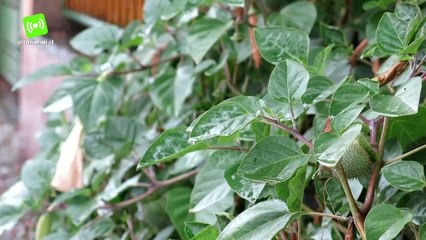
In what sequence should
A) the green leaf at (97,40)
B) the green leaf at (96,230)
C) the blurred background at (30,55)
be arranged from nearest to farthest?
the green leaf at (96,230)
the green leaf at (97,40)
the blurred background at (30,55)

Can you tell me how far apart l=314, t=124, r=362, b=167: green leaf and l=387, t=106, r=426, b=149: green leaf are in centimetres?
12

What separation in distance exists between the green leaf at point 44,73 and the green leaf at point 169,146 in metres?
0.44

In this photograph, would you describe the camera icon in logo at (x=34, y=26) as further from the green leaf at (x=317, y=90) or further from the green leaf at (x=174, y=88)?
the green leaf at (x=317, y=90)

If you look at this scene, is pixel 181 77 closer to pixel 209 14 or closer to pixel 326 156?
pixel 209 14

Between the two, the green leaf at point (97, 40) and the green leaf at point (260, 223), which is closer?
the green leaf at point (260, 223)

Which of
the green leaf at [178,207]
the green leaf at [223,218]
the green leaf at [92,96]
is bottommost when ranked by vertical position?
the green leaf at [178,207]

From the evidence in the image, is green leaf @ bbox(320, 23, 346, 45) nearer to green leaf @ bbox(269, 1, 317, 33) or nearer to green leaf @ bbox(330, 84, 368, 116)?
green leaf @ bbox(269, 1, 317, 33)

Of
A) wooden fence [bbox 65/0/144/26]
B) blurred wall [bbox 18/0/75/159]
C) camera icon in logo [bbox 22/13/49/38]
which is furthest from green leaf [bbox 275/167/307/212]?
blurred wall [bbox 18/0/75/159]

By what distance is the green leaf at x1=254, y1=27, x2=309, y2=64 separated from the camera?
52cm

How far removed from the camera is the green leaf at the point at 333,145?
0.37 metres

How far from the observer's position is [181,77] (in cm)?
85

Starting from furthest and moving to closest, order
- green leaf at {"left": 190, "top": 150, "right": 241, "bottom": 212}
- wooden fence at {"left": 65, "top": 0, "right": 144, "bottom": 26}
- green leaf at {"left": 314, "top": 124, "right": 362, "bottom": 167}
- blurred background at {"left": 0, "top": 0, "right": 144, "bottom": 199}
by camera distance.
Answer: blurred background at {"left": 0, "top": 0, "right": 144, "bottom": 199}, wooden fence at {"left": 65, "top": 0, "right": 144, "bottom": 26}, green leaf at {"left": 190, "top": 150, "right": 241, "bottom": 212}, green leaf at {"left": 314, "top": 124, "right": 362, "bottom": 167}

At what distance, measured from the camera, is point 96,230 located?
796 mm

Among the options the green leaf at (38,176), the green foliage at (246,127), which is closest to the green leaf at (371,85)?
the green foliage at (246,127)
